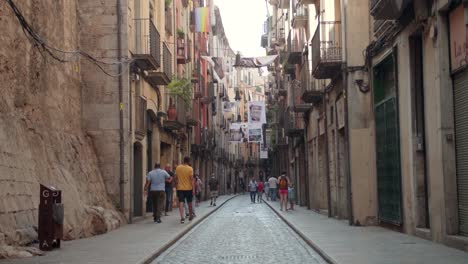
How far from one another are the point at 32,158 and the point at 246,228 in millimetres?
7532

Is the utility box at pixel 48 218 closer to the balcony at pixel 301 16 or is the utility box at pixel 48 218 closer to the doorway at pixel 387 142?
the doorway at pixel 387 142

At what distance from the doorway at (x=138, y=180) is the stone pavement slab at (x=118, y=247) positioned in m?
4.35

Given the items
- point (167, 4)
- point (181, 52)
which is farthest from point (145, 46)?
point (181, 52)

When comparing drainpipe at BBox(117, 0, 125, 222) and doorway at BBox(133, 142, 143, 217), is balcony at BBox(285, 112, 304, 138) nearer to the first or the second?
doorway at BBox(133, 142, 143, 217)

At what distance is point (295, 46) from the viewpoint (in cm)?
3247

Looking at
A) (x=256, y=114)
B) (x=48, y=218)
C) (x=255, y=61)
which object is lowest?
(x=48, y=218)

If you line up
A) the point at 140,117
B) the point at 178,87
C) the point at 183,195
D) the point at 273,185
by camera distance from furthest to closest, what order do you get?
the point at 273,185 < the point at 178,87 < the point at 140,117 < the point at 183,195

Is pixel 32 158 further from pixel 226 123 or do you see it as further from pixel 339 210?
pixel 226 123

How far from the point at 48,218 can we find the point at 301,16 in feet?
68.0

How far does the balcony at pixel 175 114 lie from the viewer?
96.4ft

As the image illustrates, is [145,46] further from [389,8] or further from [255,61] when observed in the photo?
[255,61]

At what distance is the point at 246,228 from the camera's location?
65.6 ft

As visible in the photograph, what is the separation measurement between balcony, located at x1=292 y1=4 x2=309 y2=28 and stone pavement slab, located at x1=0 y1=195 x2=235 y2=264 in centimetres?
1483

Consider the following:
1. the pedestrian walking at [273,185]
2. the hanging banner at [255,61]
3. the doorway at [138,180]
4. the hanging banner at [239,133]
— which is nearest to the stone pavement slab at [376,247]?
the doorway at [138,180]
